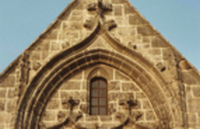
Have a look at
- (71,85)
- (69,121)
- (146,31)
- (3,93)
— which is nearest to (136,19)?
(146,31)

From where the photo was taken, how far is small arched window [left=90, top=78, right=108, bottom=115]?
16297 mm

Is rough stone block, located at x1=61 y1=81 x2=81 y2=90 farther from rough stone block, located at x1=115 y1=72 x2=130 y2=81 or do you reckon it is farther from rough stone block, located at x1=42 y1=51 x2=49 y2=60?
rough stone block, located at x1=115 y1=72 x2=130 y2=81

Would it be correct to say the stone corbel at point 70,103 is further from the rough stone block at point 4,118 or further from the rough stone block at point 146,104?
the rough stone block at point 146,104

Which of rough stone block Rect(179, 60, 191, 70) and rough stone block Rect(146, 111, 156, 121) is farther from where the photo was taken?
rough stone block Rect(179, 60, 191, 70)

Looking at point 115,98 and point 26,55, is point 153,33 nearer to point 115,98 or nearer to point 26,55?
point 115,98

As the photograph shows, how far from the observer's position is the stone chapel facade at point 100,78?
15.5 meters

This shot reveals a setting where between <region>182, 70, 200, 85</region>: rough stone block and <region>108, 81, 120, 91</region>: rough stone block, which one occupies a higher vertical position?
<region>182, 70, 200, 85</region>: rough stone block

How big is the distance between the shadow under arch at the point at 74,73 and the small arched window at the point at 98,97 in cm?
69

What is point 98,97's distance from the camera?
16.6 meters

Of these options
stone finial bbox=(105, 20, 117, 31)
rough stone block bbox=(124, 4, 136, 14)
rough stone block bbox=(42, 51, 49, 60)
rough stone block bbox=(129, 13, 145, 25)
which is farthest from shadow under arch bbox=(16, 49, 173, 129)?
rough stone block bbox=(124, 4, 136, 14)

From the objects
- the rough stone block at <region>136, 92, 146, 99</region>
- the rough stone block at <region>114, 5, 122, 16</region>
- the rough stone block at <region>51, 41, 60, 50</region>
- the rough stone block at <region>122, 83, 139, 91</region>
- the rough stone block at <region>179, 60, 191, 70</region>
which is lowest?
the rough stone block at <region>136, 92, 146, 99</region>

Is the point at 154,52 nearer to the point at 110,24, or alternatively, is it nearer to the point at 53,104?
the point at 110,24

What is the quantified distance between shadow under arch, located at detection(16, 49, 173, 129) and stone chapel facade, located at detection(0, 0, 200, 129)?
0.03 meters

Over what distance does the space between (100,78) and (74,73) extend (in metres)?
0.96
